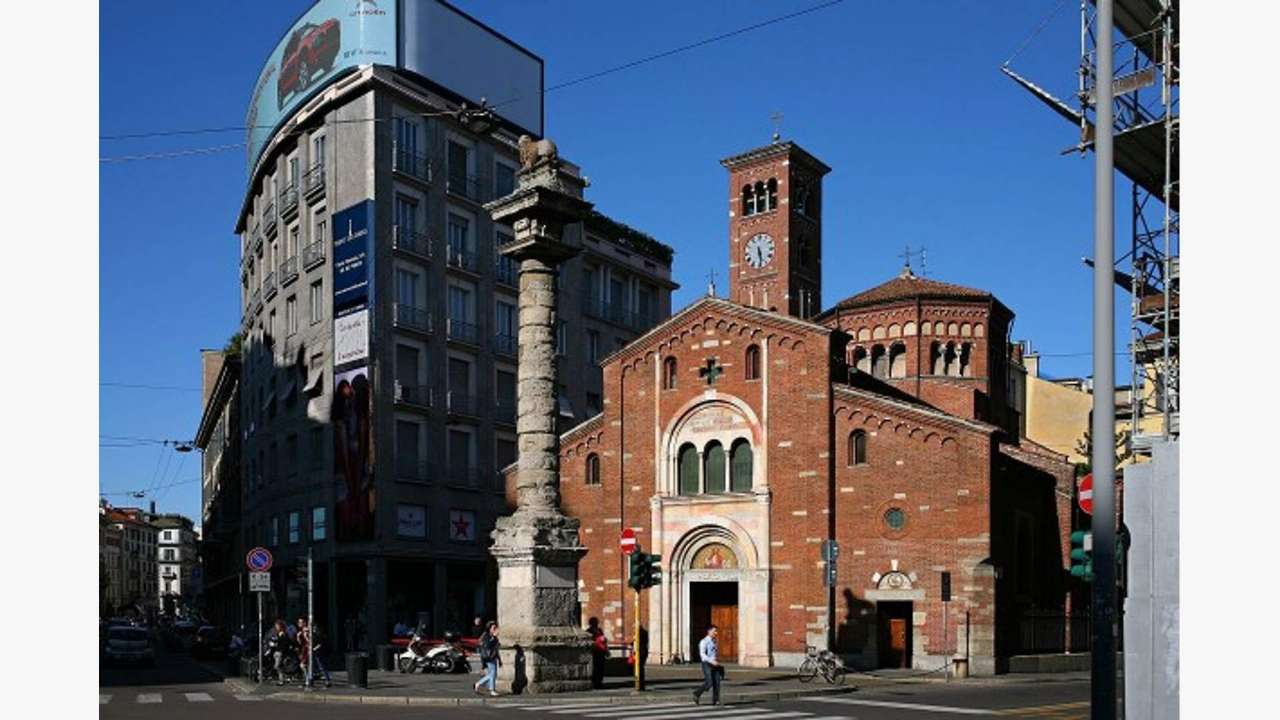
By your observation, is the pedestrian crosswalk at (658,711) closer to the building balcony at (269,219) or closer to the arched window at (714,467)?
the arched window at (714,467)

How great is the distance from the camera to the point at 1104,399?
10.5 m

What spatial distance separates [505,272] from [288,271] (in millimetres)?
8818

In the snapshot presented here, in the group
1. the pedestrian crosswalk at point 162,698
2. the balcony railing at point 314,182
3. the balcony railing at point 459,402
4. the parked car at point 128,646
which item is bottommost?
the parked car at point 128,646

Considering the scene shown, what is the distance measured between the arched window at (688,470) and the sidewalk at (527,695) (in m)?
8.05

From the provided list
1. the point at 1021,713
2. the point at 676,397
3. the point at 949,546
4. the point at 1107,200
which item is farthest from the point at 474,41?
the point at 1107,200

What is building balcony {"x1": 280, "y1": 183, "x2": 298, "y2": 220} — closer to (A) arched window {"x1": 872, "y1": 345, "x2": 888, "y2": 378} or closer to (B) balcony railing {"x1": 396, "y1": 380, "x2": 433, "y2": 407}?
(B) balcony railing {"x1": 396, "y1": 380, "x2": 433, "y2": 407}

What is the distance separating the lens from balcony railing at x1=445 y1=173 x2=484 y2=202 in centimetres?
5019

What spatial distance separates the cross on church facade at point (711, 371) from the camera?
40.0 metres

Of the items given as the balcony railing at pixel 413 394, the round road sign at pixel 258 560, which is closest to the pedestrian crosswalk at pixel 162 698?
the round road sign at pixel 258 560

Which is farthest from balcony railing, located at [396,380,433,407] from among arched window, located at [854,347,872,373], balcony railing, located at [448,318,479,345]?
arched window, located at [854,347,872,373]
